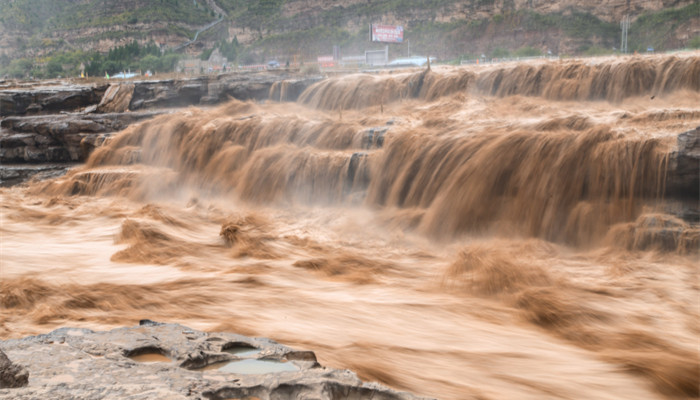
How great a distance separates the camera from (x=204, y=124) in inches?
387

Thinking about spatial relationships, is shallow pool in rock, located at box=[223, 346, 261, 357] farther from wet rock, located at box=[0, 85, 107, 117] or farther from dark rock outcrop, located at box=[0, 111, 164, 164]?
wet rock, located at box=[0, 85, 107, 117]

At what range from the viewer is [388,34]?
39.8 metres

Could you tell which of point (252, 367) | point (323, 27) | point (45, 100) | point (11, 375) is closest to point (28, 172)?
point (45, 100)

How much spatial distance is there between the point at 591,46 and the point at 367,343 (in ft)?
107

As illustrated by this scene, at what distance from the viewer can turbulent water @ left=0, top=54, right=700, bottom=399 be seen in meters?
2.96

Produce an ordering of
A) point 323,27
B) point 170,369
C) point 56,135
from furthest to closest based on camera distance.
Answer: point 323,27
point 56,135
point 170,369

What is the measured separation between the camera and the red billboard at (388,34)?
3856 cm

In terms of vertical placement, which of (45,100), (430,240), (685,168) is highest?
(45,100)

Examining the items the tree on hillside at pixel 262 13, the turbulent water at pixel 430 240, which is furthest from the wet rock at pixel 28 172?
the tree on hillside at pixel 262 13

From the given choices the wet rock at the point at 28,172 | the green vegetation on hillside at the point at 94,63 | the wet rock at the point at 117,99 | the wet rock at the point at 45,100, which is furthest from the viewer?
the green vegetation on hillside at the point at 94,63

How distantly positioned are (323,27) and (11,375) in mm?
46621

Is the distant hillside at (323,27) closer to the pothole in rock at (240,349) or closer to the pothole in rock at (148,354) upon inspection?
the pothole in rock at (240,349)

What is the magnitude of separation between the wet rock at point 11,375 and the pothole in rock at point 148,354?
489 millimetres

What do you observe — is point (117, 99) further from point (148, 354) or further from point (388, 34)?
point (388, 34)
